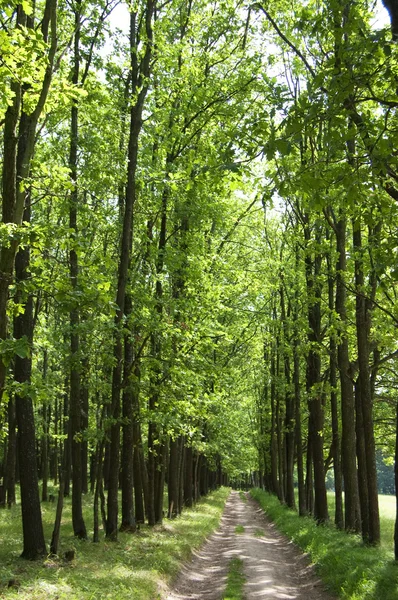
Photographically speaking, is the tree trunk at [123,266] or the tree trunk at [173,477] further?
the tree trunk at [173,477]

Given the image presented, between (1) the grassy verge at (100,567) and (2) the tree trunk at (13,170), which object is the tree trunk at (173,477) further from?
(2) the tree trunk at (13,170)

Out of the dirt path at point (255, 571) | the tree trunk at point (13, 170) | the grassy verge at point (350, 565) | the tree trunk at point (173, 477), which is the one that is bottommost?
the dirt path at point (255, 571)

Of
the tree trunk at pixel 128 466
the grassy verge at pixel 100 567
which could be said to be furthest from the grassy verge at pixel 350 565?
the tree trunk at pixel 128 466

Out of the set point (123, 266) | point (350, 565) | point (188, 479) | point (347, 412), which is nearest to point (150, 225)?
point (123, 266)

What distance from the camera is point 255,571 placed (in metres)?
12.5

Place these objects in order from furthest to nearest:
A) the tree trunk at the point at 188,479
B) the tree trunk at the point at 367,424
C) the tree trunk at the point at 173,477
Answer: the tree trunk at the point at 188,479, the tree trunk at the point at 173,477, the tree trunk at the point at 367,424

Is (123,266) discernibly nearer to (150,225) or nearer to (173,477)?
(150,225)

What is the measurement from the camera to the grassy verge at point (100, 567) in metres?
7.99

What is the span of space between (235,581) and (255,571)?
1450 millimetres

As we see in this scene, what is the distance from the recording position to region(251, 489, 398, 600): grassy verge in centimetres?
901

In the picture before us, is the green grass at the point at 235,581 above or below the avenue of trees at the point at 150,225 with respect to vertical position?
below

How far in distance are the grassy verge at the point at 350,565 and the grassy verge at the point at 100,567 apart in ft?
10.7

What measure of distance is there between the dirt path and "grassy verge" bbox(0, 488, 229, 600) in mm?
456

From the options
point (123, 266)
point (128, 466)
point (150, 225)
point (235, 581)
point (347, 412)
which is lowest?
point (235, 581)
